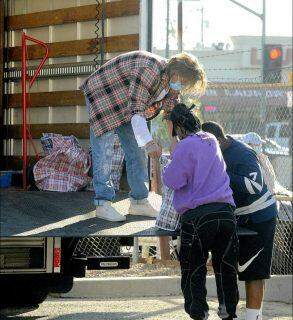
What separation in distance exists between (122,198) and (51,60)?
5.45 feet

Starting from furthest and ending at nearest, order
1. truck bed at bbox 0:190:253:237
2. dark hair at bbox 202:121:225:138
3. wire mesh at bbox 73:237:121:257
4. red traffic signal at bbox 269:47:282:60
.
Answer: red traffic signal at bbox 269:47:282:60 → dark hair at bbox 202:121:225:138 → wire mesh at bbox 73:237:121:257 → truck bed at bbox 0:190:253:237

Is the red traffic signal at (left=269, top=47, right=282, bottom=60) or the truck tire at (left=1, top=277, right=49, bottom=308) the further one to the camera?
the red traffic signal at (left=269, top=47, right=282, bottom=60)

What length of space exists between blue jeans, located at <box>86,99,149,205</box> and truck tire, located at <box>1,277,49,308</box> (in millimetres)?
732

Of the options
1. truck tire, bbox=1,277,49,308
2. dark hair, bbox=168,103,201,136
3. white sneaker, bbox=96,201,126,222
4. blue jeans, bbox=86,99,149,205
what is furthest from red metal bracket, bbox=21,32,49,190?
dark hair, bbox=168,103,201,136

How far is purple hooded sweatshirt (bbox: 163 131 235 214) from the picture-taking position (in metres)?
5.45

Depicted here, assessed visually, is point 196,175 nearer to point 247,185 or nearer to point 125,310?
point 247,185

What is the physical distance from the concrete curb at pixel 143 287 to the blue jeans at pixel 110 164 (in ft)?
5.63

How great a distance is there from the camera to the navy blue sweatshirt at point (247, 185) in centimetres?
598

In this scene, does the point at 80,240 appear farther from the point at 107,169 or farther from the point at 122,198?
the point at 122,198

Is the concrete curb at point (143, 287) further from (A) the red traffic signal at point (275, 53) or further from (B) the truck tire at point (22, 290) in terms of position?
(A) the red traffic signal at point (275, 53)

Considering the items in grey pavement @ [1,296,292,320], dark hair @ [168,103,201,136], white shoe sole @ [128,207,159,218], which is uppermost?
dark hair @ [168,103,201,136]

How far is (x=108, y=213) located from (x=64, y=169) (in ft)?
4.65

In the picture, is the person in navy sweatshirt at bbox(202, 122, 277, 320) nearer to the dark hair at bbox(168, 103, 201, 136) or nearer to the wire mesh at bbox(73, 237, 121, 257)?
the dark hair at bbox(168, 103, 201, 136)

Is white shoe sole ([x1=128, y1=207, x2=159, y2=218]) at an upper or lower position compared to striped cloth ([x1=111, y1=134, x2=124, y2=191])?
lower
